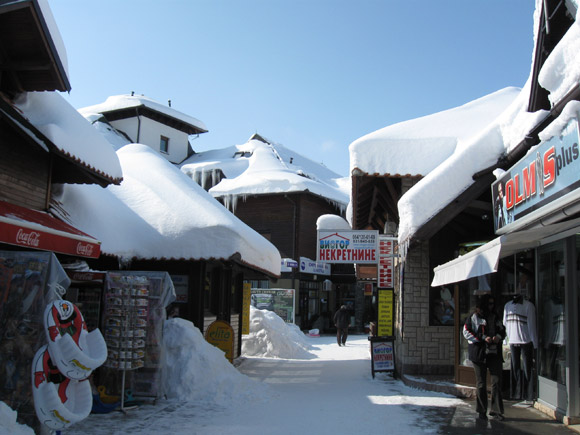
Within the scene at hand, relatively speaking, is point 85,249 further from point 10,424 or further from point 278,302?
point 278,302

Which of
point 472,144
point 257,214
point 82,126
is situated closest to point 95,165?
point 82,126

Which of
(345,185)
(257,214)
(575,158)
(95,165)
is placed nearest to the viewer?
(575,158)

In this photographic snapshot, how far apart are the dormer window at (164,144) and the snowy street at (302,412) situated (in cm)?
2938

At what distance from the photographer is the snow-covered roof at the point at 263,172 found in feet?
110

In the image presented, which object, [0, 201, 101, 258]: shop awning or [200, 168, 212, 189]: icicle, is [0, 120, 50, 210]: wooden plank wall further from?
[200, 168, 212, 189]: icicle

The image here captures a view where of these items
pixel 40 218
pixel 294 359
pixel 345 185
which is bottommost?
pixel 294 359

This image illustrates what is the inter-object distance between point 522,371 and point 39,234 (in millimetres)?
7430

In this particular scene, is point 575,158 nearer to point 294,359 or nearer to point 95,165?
point 95,165

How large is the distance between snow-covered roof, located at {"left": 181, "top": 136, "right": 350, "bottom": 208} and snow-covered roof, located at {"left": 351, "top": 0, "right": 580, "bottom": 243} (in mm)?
19337

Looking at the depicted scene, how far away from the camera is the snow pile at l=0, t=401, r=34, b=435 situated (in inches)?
221

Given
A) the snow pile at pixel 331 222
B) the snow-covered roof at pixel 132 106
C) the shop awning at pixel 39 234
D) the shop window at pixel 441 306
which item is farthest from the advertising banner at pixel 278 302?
the shop awning at pixel 39 234

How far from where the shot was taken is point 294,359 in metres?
17.5

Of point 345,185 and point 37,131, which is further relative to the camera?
point 345,185

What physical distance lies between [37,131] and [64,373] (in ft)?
13.4
